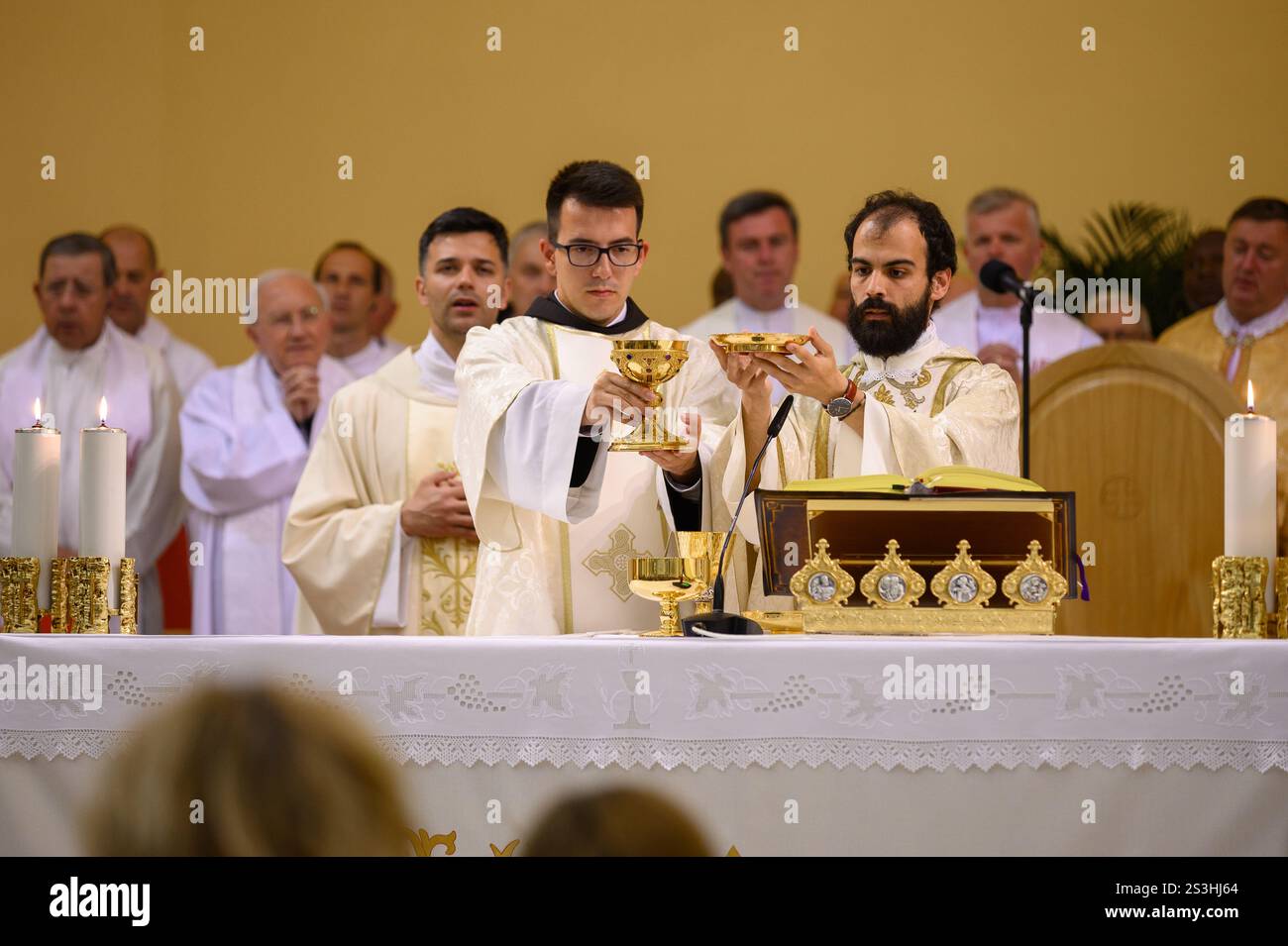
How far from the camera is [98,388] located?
6906mm

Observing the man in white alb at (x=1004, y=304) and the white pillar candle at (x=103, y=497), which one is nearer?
the white pillar candle at (x=103, y=497)

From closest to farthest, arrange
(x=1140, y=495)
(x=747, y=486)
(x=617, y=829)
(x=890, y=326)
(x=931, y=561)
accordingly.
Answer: (x=617, y=829)
(x=931, y=561)
(x=747, y=486)
(x=890, y=326)
(x=1140, y=495)

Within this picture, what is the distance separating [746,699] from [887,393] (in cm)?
134

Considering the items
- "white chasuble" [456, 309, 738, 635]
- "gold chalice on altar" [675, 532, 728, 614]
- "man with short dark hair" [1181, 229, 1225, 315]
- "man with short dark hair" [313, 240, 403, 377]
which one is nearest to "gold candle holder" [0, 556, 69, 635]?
"white chasuble" [456, 309, 738, 635]

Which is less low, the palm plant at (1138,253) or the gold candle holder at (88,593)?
the palm plant at (1138,253)

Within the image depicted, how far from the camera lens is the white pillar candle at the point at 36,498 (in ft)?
10.7

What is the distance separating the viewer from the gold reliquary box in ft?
9.97

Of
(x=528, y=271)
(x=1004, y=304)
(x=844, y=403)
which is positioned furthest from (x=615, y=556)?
(x=1004, y=304)

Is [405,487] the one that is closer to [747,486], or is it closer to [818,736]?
[747,486]

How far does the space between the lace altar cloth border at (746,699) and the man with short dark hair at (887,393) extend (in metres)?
0.68

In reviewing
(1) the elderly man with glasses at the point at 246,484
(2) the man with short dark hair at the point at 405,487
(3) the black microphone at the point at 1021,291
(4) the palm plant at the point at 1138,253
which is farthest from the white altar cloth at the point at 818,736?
(4) the palm plant at the point at 1138,253

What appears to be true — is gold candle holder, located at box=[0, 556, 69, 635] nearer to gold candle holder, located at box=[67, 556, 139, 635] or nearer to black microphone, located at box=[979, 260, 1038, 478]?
gold candle holder, located at box=[67, 556, 139, 635]

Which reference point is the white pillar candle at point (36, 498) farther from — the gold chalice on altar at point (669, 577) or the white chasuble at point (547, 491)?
the gold chalice on altar at point (669, 577)

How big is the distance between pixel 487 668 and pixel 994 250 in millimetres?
4344
